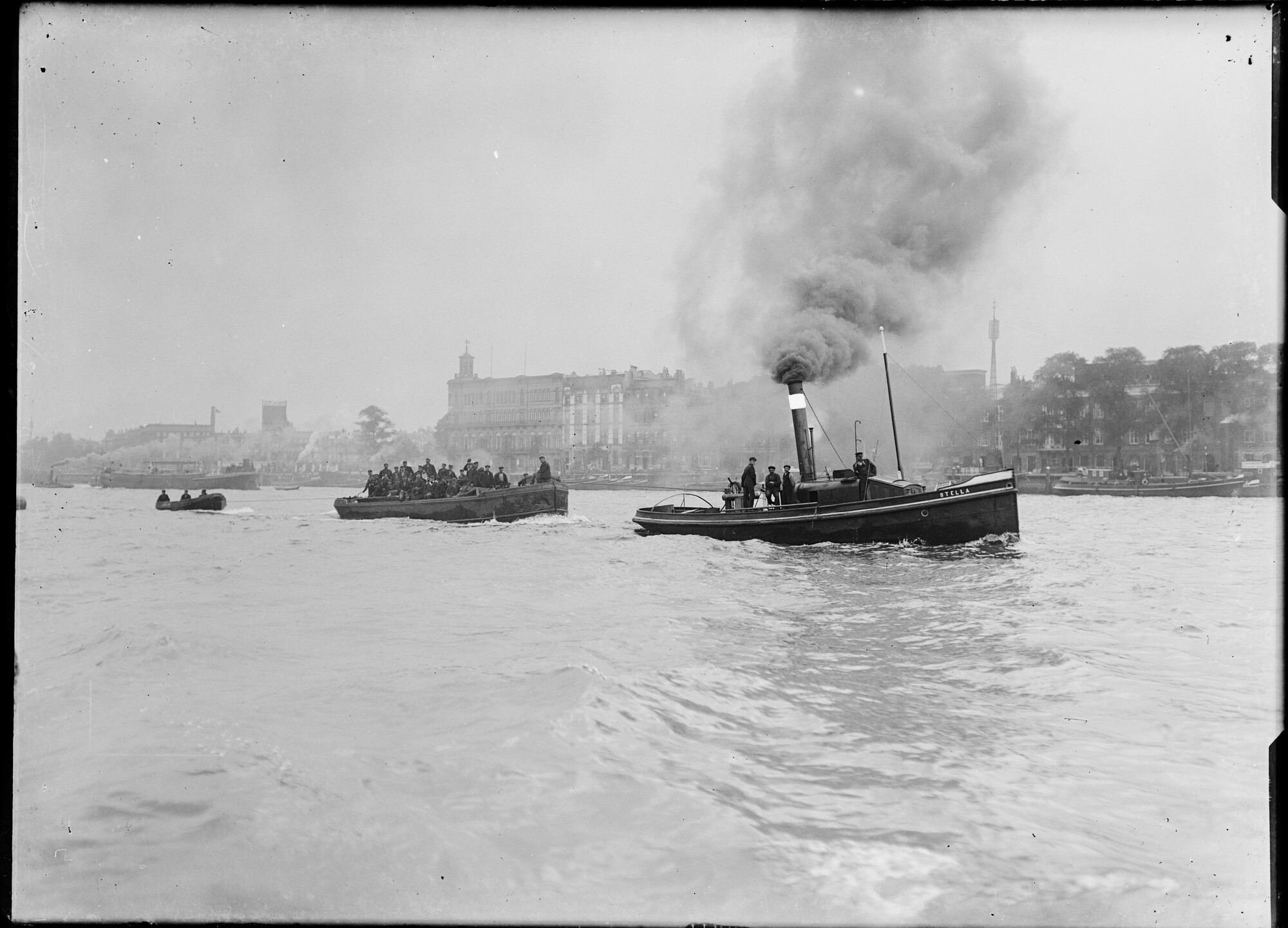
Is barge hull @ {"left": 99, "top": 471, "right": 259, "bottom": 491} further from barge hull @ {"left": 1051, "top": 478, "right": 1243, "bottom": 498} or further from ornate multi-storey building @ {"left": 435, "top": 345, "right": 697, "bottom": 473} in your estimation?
barge hull @ {"left": 1051, "top": 478, "right": 1243, "bottom": 498}

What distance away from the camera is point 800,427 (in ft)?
51.0

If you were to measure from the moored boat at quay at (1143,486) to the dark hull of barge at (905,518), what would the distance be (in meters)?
8.18

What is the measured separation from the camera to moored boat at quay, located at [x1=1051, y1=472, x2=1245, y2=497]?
21719mm

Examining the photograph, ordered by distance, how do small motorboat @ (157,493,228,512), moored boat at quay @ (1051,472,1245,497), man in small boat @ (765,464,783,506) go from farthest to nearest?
moored boat at quay @ (1051,472,1245,497), small motorboat @ (157,493,228,512), man in small boat @ (765,464,783,506)

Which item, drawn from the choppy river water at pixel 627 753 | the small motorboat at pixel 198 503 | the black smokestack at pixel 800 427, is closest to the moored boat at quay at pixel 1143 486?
the black smokestack at pixel 800 427

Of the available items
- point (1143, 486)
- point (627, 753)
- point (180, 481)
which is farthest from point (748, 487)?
point (1143, 486)

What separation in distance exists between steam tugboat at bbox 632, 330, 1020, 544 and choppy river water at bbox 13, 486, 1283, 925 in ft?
12.1

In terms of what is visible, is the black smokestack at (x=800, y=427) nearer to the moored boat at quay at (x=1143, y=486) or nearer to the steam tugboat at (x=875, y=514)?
the steam tugboat at (x=875, y=514)

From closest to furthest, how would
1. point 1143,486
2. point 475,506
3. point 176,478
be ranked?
point 176,478 < point 475,506 < point 1143,486

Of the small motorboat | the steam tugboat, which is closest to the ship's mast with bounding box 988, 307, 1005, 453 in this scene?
Answer: the steam tugboat

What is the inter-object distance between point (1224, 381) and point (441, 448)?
521 inches

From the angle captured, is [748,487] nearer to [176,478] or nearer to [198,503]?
[176,478]

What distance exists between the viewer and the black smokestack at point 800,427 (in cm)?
1516

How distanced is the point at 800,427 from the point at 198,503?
17.1 m
